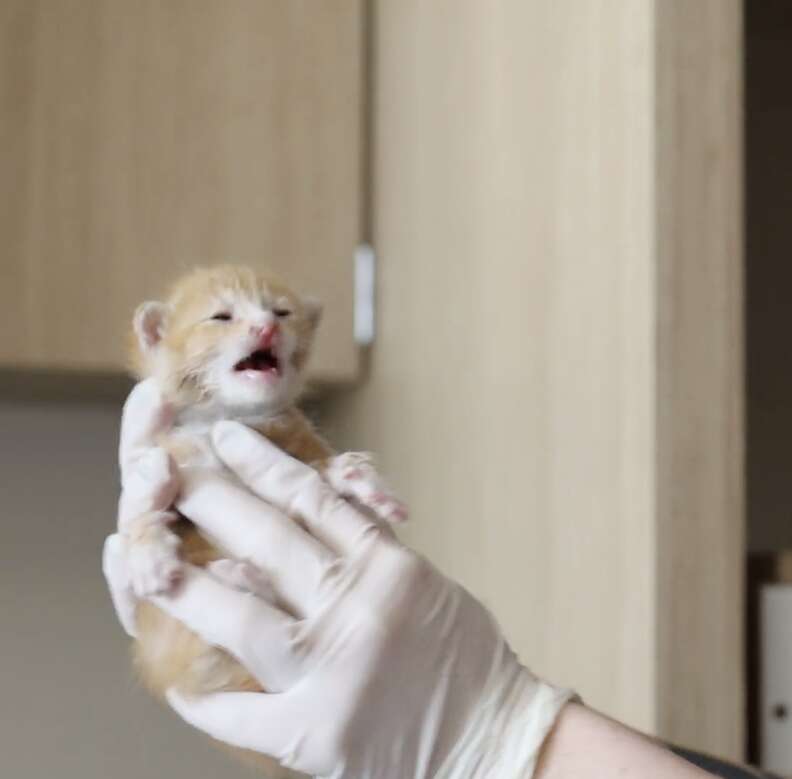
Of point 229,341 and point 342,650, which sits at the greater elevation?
point 229,341

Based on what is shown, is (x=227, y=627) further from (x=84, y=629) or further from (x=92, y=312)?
(x=84, y=629)

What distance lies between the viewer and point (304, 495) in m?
0.56

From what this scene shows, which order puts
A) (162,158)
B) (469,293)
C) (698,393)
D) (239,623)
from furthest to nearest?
(162,158) → (469,293) → (698,393) → (239,623)

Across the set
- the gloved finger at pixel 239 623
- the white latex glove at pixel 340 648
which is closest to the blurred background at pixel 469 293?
the white latex glove at pixel 340 648

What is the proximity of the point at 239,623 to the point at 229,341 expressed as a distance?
14cm

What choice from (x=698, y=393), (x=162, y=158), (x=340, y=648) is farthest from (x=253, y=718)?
(x=162, y=158)

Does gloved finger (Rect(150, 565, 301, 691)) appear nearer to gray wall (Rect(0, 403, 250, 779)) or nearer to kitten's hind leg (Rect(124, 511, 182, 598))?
kitten's hind leg (Rect(124, 511, 182, 598))

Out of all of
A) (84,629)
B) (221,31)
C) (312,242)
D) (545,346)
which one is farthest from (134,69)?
(84,629)

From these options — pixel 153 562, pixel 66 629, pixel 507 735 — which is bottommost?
pixel 66 629

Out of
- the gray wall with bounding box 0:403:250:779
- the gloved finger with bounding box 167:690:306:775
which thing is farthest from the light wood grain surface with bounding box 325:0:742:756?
the gray wall with bounding box 0:403:250:779

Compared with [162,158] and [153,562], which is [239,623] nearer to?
[153,562]

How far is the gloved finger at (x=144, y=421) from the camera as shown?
1.83 feet

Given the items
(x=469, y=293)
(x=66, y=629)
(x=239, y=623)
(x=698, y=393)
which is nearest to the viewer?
→ (x=239, y=623)

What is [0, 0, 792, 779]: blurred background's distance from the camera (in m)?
0.65
